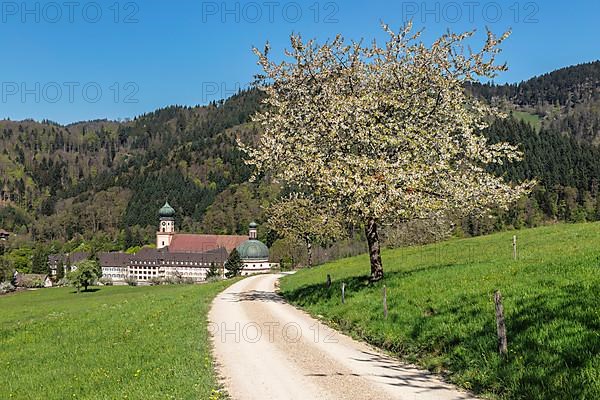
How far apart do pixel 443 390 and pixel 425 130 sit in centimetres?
1536

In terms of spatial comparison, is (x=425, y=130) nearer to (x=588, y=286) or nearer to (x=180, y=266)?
(x=588, y=286)

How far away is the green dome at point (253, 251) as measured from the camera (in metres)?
150

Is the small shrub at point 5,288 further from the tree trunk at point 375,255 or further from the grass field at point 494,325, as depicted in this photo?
the grass field at point 494,325

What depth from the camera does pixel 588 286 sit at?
15.3 metres

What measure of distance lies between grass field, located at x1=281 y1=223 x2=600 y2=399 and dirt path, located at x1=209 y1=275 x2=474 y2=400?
0.93 meters

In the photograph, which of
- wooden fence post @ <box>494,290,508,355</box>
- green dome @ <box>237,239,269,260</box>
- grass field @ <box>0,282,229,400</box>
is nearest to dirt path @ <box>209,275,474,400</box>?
grass field @ <box>0,282,229,400</box>

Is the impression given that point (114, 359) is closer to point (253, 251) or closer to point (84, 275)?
point (84, 275)

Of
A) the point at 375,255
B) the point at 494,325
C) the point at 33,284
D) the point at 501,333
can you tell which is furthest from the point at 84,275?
the point at 501,333

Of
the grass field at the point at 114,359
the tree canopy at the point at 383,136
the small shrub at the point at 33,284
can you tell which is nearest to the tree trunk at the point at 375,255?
the tree canopy at the point at 383,136

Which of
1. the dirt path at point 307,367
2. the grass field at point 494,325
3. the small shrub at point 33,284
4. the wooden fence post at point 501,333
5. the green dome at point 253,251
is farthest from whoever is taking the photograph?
the small shrub at point 33,284

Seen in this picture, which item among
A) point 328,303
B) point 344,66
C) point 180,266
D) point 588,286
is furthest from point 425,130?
point 180,266

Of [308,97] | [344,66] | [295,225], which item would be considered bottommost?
[295,225]

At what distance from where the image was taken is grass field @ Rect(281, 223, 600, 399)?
37.4 ft

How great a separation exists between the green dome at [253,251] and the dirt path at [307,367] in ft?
421
